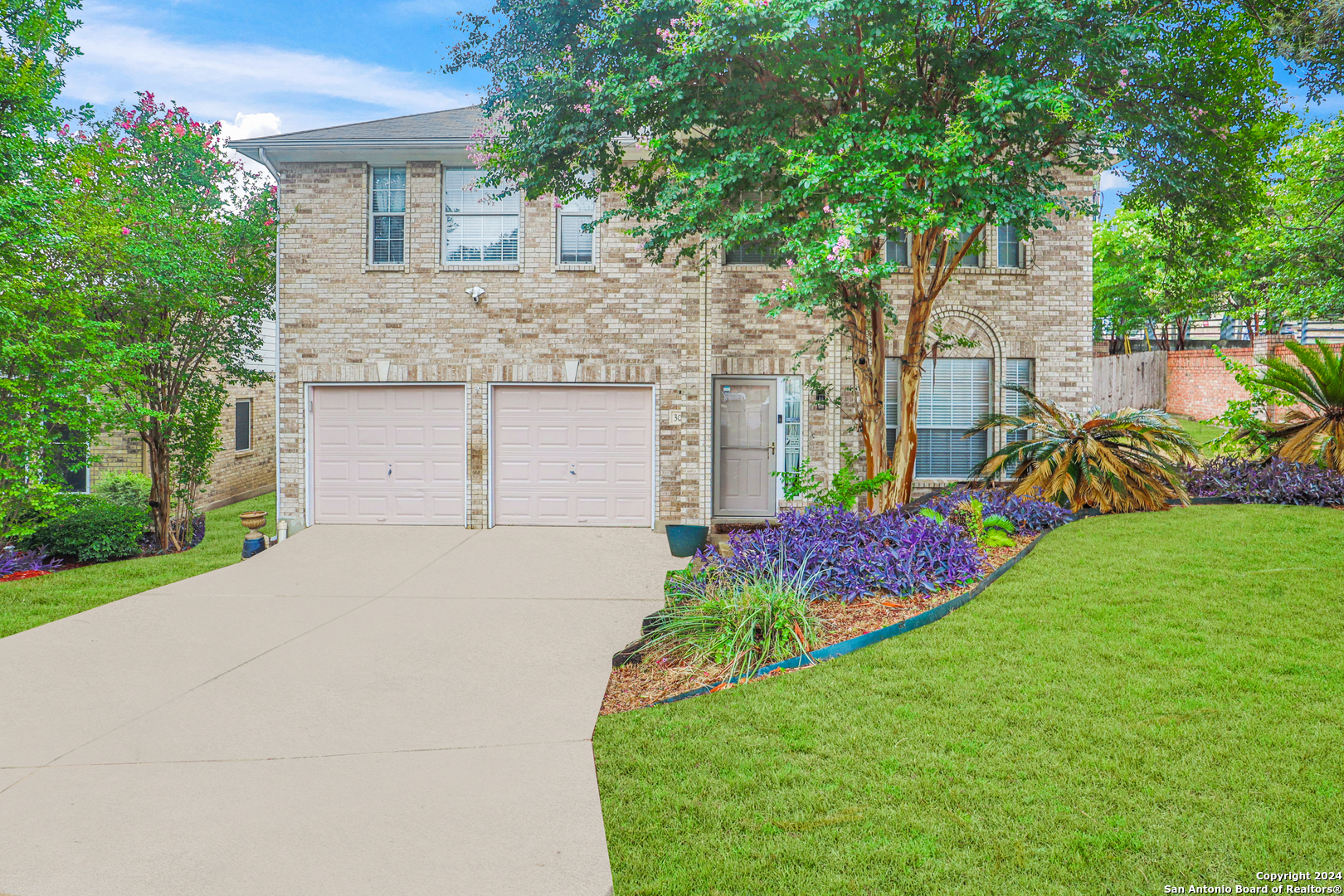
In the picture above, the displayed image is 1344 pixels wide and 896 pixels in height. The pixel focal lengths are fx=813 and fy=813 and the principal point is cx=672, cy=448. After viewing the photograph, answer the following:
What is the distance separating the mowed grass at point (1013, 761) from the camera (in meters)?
3.07

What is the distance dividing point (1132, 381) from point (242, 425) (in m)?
25.0

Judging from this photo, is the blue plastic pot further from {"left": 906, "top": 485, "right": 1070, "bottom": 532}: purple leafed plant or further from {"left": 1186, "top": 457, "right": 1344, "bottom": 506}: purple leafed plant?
{"left": 1186, "top": 457, "right": 1344, "bottom": 506}: purple leafed plant

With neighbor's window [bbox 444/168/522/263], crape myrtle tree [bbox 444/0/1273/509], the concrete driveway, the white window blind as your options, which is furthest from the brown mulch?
neighbor's window [bbox 444/168/522/263]

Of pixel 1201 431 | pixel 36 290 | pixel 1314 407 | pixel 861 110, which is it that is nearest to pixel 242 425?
pixel 36 290

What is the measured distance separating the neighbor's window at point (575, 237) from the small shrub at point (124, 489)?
25.2 feet

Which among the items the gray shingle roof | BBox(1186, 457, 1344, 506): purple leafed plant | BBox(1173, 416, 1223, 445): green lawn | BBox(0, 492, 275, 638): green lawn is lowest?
BBox(0, 492, 275, 638): green lawn

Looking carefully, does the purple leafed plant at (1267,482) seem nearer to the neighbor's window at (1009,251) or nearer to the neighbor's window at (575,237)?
the neighbor's window at (1009,251)

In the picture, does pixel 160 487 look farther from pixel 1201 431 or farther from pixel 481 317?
pixel 1201 431

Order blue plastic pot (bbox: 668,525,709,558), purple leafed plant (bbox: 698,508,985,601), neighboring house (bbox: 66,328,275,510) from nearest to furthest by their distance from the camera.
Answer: purple leafed plant (bbox: 698,508,985,601) < blue plastic pot (bbox: 668,525,709,558) < neighboring house (bbox: 66,328,275,510)

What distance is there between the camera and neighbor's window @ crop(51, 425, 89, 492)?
369 inches

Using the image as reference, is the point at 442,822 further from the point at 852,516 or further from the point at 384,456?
the point at 384,456

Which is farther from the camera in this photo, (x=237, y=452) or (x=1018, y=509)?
Result: (x=237, y=452)

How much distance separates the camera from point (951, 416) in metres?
11.8

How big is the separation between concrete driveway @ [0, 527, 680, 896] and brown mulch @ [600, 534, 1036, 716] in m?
0.20
